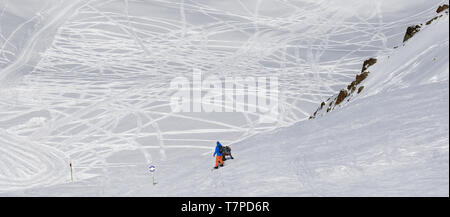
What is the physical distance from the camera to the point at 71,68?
3011 centimetres

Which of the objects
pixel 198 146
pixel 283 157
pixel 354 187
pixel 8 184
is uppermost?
pixel 198 146

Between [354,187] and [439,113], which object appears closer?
[354,187]

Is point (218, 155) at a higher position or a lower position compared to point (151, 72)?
lower

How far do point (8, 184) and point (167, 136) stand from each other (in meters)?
6.26

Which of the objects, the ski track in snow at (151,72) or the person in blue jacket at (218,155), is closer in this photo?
the person in blue jacket at (218,155)

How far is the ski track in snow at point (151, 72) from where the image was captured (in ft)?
62.0

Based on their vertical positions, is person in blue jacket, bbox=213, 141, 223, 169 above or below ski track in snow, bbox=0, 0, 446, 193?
below

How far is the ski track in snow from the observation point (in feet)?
62.0

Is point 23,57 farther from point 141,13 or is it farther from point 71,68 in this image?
point 141,13

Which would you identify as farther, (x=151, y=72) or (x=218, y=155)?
(x=151, y=72)

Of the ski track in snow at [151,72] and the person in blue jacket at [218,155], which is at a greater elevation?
the ski track in snow at [151,72]

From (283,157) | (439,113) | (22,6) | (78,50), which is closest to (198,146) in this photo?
(283,157)

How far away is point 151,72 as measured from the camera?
29.1 meters

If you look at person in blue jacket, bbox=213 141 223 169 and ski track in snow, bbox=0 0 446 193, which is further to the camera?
ski track in snow, bbox=0 0 446 193
